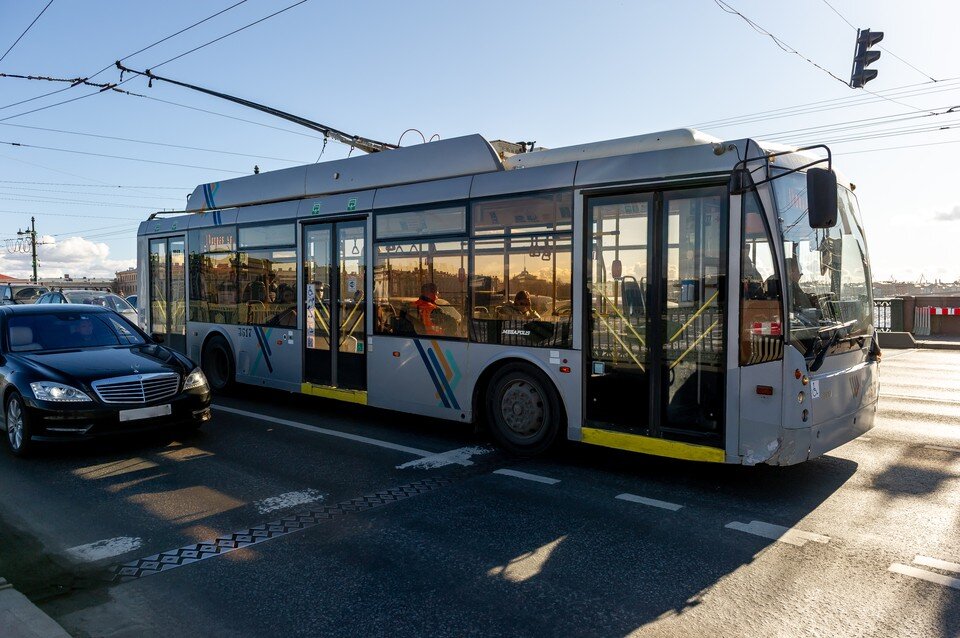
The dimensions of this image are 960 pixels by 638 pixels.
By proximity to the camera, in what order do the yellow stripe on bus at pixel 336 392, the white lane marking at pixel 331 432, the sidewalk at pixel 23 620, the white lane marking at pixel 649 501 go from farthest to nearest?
the yellow stripe on bus at pixel 336 392
the white lane marking at pixel 331 432
the white lane marking at pixel 649 501
the sidewalk at pixel 23 620

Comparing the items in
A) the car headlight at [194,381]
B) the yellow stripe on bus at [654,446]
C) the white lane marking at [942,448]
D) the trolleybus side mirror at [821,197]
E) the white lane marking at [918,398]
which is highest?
the trolleybus side mirror at [821,197]

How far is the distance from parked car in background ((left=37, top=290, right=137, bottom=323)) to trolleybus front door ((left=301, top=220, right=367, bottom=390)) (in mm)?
15878

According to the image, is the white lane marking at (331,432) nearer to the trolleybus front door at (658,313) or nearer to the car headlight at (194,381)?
the car headlight at (194,381)

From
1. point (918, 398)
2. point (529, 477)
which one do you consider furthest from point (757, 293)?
point (918, 398)

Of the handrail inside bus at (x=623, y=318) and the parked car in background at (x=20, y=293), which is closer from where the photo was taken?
the handrail inside bus at (x=623, y=318)

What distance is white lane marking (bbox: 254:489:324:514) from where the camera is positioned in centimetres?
593

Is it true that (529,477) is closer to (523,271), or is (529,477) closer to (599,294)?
(599,294)

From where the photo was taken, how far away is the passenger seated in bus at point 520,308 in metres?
7.48

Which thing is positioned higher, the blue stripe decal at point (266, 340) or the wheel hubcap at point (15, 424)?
the blue stripe decal at point (266, 340)

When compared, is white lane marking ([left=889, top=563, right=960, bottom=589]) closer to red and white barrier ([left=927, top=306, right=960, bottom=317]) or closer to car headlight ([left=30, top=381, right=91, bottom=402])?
car headlight ([left=30, top=381, right=91, bottom=402])

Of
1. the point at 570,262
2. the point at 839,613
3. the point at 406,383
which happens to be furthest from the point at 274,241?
the point at 839,613

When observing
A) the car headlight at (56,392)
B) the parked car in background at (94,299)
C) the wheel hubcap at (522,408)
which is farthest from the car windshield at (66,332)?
the parked car in background at (94,299)

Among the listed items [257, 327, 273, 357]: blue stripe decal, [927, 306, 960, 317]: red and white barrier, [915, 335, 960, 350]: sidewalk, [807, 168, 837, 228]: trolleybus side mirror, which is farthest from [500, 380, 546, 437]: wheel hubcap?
[927, 306, 960, 317]: red and white barrier

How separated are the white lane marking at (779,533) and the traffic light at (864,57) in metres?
9.26
